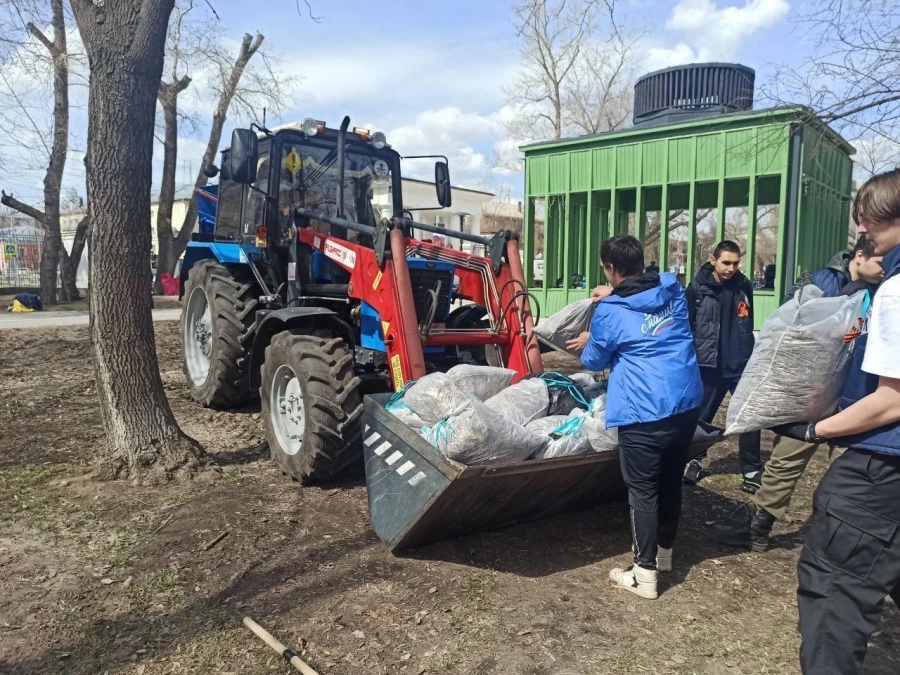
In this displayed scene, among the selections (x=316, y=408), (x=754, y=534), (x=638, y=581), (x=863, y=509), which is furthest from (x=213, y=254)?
(x=863, y=509)

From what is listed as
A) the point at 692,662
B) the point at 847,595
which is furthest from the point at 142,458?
the point at 847,595

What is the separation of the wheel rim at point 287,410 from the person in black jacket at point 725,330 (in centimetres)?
287

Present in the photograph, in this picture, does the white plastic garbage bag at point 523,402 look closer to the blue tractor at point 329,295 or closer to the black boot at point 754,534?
the blue tractor at point 329,295

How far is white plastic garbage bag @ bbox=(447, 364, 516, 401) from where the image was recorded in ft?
13.4

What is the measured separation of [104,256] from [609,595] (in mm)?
3802

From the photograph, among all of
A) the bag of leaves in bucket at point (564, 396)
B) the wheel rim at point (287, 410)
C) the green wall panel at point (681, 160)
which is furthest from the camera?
the green wall panel at point (681, 160)

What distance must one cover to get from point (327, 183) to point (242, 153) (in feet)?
3.25

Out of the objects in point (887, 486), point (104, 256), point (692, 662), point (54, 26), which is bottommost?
point (692, 662)

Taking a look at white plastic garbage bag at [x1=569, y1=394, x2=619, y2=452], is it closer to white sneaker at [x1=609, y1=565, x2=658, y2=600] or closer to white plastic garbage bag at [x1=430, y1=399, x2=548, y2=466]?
Answer: white plastic garbage bag at [x1=430, y1=399, x2=548, y2=466]

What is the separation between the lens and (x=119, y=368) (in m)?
4.80

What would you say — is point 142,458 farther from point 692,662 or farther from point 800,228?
point 800,228

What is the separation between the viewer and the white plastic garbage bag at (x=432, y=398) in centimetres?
362

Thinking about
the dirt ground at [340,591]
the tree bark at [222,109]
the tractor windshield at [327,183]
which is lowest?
the dirt ground at [340,591]

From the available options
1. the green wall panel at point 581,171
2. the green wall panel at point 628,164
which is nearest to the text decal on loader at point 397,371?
the green wall panel at point 628,164
